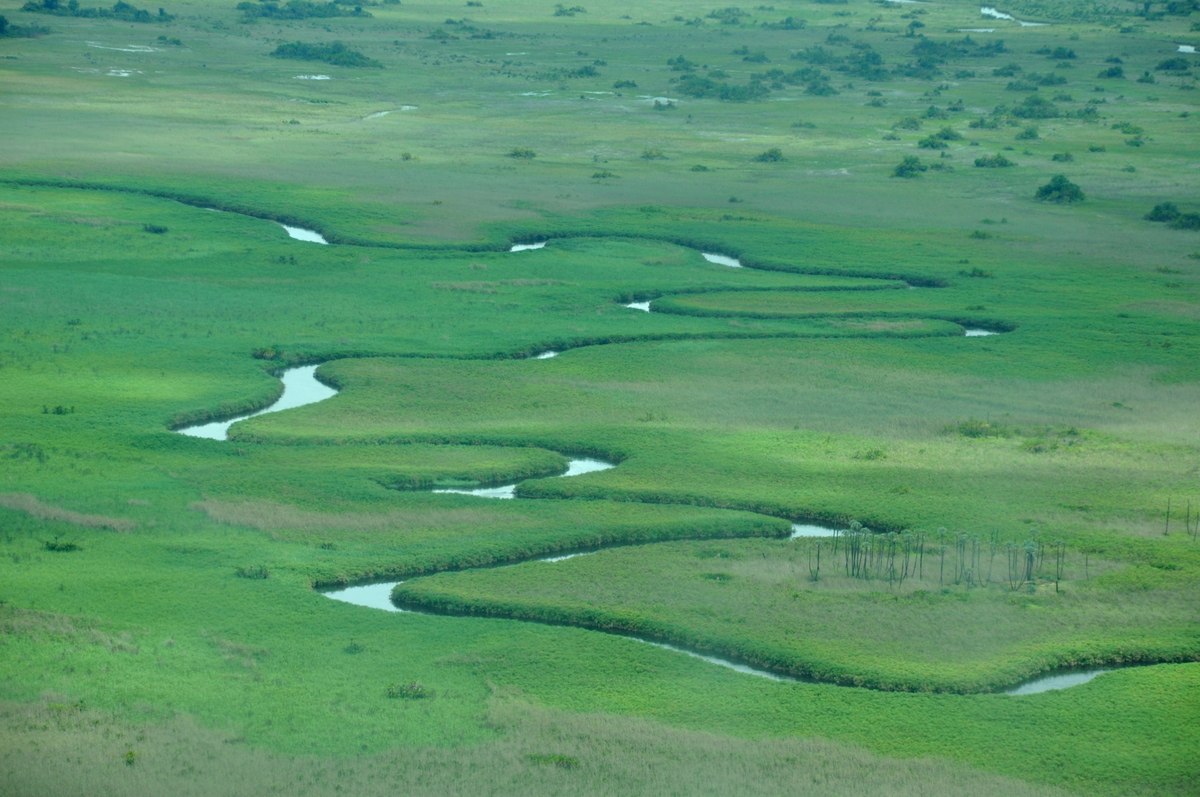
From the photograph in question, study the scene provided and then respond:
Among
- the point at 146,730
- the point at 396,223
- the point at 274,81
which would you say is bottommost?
the point at 146,730

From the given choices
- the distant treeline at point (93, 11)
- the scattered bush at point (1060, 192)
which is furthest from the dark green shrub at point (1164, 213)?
the distant treeline at point (93, 11)

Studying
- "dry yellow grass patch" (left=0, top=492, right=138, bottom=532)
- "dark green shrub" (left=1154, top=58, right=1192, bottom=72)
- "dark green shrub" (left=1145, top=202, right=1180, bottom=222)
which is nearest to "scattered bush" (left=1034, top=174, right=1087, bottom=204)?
"dark green shrub" (left=1145, top=202, right=1180, bottom=222)

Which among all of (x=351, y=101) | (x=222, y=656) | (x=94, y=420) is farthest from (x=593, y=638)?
(x=351, y=101)

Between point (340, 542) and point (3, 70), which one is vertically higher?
point (3, 70)

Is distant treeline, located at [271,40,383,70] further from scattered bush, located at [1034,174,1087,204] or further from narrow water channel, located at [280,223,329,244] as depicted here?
scattered bush, located at [1034,174,1087,204]

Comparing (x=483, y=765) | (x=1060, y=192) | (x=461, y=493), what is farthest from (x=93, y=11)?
(x=483, y=765)

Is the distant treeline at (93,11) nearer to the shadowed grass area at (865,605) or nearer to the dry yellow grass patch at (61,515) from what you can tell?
the dry yellow grass patch at (61,515)

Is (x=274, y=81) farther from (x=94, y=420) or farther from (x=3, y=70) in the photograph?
(x=94, y=420)
